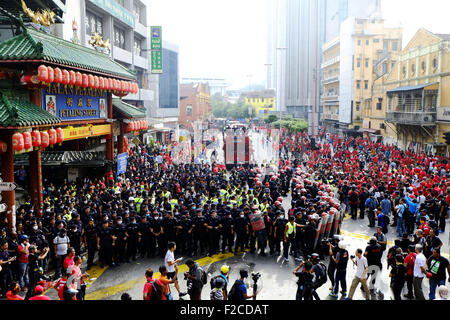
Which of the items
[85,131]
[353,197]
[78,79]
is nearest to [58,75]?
[78,79]

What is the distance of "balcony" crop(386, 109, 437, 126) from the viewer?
3222cm

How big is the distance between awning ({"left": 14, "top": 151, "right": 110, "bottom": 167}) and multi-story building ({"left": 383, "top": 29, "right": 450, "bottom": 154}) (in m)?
25.9

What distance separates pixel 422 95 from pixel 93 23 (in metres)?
27.5

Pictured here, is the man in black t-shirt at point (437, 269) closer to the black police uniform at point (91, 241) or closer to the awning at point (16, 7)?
the black police uniform at point (91, 241)

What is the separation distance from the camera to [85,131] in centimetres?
1662

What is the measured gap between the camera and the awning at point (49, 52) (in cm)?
1169

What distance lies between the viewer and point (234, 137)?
29062 millimetres

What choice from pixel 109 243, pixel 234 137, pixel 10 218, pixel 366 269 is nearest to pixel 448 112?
pixel 234 137

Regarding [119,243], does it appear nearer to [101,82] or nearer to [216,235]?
[216,235]

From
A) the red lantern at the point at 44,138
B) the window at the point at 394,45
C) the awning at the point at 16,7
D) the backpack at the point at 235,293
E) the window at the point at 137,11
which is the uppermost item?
the window at the point at 137,11

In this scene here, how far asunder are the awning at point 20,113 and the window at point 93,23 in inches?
728

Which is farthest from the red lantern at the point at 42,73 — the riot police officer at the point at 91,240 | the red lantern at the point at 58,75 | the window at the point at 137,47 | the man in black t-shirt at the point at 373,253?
the window at the point at 137,47
